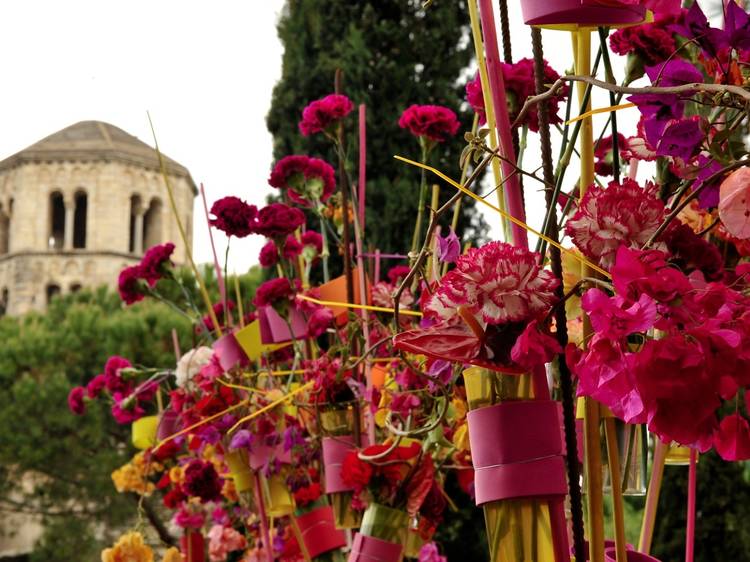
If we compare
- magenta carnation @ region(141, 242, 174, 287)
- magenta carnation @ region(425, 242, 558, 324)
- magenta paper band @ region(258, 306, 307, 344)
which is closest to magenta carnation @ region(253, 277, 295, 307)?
magenta paper band @ region(258, 306, 307, 344)


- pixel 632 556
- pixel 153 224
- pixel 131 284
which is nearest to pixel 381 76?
pixel 131 284

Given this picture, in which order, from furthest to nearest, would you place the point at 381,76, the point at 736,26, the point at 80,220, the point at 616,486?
the point at 80,220
the point at 381,76
the point at 616,486
the point at 736,26

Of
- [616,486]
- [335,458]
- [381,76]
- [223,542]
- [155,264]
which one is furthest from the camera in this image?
[381,76]

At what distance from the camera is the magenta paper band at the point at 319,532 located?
3.76 feet

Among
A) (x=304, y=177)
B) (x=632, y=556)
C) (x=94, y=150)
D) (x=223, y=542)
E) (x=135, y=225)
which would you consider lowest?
(x=223, y=542)

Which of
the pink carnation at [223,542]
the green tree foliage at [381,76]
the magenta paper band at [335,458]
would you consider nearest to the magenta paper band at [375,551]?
the magenta paper band at [335,458]

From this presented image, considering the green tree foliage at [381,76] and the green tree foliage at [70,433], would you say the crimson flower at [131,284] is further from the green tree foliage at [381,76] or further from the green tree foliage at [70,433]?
the green tree foliage at [70,433]

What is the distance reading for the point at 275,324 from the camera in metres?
1.16

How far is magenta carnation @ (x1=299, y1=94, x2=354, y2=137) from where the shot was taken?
1166 mm

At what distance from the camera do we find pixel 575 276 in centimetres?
72

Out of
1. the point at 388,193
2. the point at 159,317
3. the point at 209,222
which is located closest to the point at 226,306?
the point at 209,222

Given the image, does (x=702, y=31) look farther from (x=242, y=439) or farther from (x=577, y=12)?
(x=242, y=439)

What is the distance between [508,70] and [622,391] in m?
0.29

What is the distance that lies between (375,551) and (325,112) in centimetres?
53
